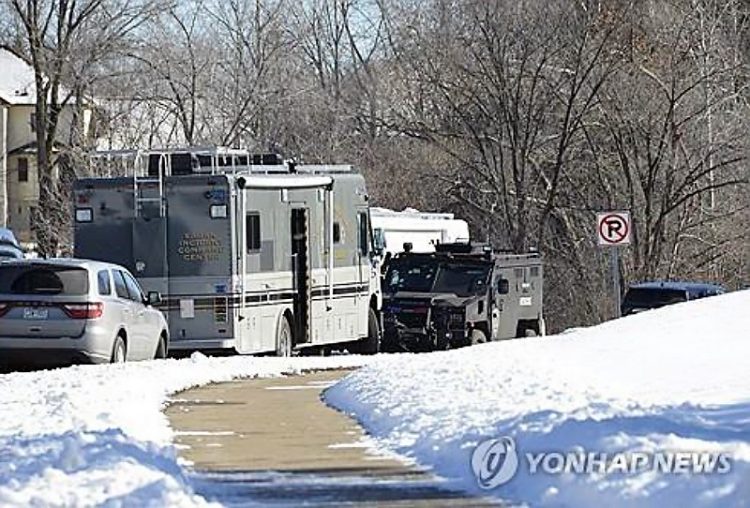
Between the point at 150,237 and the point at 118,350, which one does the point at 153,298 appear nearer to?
the point at 118,350

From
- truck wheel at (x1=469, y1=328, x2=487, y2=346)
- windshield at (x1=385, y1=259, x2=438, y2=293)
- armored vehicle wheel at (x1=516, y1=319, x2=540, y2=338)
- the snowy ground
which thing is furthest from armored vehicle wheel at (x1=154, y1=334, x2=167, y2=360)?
armored vehicle wheel at (x1=516, y1=319, x2=540, y2=338)

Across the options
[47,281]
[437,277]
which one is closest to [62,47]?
[437,277]

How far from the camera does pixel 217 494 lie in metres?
10.5

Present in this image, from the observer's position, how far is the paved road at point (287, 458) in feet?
34.1

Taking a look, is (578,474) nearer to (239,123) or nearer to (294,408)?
(294,408)

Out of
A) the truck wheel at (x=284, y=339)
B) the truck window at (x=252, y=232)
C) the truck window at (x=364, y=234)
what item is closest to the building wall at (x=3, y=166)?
the truck window at (x=364, y=234)

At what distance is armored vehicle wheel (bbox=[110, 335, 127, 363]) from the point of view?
22391 millimetres

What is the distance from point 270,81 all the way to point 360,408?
45.3 metres

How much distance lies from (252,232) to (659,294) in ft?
27.4

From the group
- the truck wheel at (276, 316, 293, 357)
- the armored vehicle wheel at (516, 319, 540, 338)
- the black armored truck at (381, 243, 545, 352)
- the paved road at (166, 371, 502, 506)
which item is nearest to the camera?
the paved road at (166, 371, 502, 506)

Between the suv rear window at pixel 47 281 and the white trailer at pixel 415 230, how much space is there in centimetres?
1553

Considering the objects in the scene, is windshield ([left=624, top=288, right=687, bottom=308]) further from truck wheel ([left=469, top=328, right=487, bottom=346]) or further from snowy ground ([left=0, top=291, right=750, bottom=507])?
snowy ground ([left=0, top=291, right=750, bottom=507])

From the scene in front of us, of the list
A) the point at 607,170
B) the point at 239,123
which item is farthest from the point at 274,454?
the point at 239,123

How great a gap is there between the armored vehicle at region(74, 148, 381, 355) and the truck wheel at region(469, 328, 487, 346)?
160 inches
